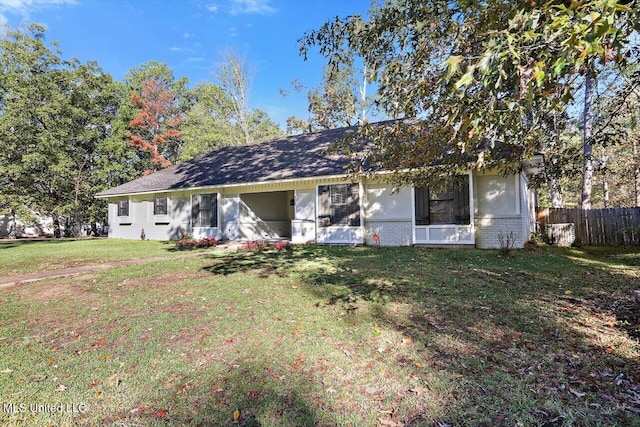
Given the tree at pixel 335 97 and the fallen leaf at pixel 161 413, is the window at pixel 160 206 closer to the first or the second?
the tree at pixel 335 97

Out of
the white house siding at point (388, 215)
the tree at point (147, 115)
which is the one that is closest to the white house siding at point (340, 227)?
the white house siding at point (388, 215)

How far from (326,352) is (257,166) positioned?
13.2 m

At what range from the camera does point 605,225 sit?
12.5 meters

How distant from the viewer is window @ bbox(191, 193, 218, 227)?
50.8 ft

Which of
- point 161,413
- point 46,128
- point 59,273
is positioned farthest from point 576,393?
point 46,128

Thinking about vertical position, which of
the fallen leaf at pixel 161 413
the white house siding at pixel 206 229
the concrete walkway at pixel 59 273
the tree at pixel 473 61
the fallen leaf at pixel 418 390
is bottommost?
the fallen leaf at pixel 418 390

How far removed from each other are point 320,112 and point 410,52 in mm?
20990

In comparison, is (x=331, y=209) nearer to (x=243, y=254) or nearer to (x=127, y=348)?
(x=243, y=254)

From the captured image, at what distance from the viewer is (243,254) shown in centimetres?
1080

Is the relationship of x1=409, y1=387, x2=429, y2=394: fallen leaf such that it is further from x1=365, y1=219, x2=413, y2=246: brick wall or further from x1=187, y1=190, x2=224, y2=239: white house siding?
x1=187, y1=190, x2=224, y2=239: white house siding

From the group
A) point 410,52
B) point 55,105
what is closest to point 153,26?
point 55,105

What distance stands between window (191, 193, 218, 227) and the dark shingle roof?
717 millimetres

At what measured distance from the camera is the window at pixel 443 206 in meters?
10.8

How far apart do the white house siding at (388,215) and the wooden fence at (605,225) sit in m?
6.60
